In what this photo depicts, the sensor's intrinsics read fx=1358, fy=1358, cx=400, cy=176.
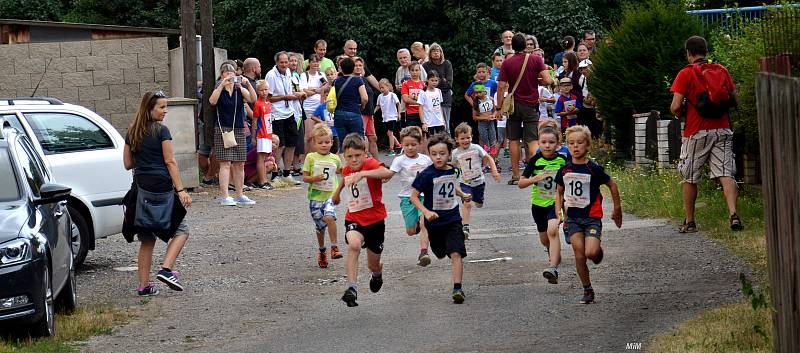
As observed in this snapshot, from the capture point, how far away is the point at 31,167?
10.2m

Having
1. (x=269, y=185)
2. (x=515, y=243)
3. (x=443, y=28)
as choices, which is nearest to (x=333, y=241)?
(x=515, y=243)

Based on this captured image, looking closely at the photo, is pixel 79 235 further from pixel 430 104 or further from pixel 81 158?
pixel 430 104

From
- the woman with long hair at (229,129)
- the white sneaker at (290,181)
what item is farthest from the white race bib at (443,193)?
the white sneaker at (290,181)

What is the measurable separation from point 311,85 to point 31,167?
11939mm

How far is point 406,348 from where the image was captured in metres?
8.39

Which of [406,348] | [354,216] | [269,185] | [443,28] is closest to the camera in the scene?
[406,348]

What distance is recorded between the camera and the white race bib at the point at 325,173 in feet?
39.4

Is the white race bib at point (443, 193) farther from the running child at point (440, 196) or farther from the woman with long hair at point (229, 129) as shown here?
the woman with long hair at point (229, 129)

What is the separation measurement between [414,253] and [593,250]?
11.6ft

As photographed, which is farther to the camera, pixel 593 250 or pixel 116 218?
pixel 116 218

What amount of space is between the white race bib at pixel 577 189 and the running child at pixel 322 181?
2450mm

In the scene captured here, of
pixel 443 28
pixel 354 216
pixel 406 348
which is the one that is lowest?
pixel 406 348

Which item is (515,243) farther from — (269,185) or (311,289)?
(269,185)

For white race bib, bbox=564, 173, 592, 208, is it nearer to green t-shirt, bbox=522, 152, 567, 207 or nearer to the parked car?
green t-shirt, bbox=522, 152, 567, 207
